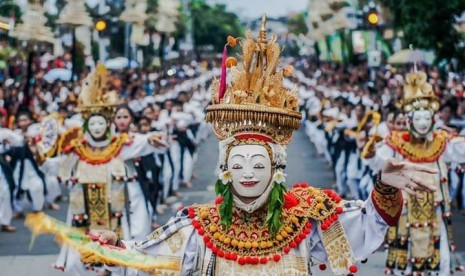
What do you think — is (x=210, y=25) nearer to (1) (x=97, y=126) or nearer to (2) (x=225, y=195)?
(1) (x=97, y=126)

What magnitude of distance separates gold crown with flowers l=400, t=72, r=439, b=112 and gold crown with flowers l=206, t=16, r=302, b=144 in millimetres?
4312

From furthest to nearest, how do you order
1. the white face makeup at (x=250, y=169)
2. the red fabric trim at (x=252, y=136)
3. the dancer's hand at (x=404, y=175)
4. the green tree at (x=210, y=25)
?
the green tree at (x=210, y=25) < the red fabric trim at (x=252, y=136) < the white face makeup at (x=250, y=169) < the dancer's hand at (x=404, y=175)

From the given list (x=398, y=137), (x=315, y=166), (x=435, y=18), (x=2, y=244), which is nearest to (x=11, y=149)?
(x=2, y=244)

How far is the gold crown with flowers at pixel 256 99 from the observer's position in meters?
5.84

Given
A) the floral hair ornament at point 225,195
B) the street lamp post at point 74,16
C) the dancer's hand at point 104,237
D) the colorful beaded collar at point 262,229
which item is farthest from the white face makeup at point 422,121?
the street lamp post at point 74,16

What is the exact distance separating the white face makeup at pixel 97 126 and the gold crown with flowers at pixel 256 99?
4566mm

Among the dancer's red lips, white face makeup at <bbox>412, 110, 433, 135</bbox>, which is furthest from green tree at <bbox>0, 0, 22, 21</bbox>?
the dancer's red lips

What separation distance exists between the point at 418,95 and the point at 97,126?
3.11 metres

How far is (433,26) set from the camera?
1507cm

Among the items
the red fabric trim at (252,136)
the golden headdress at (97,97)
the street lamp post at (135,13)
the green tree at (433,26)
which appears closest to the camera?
the red fabric trim at (252,136)

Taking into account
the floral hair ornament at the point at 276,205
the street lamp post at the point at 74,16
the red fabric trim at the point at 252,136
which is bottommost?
the floral hair ornament at the point at 276,205

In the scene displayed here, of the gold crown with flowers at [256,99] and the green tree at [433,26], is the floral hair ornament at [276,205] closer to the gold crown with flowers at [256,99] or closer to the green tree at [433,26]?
the gold crown with flowers at [256,99]

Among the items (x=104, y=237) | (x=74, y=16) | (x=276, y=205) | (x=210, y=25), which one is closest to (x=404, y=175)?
(x=276, y=205)

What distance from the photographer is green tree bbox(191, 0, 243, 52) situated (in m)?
102
